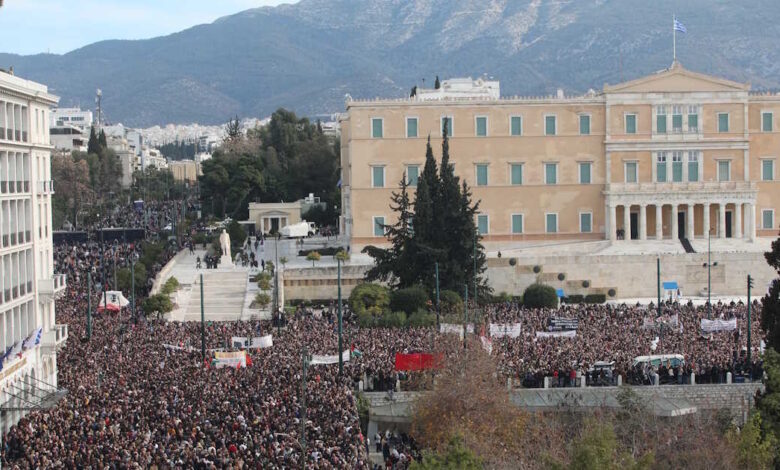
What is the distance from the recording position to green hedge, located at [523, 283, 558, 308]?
51.6 meters

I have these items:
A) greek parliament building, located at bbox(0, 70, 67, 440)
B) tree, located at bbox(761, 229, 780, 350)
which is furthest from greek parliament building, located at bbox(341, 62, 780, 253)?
tree, located at bbox(761, 229, 780, 350)

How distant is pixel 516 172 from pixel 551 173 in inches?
71.1

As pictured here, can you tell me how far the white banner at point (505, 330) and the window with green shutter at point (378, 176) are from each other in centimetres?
2220

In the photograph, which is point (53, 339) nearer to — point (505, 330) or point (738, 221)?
point (505, 330)

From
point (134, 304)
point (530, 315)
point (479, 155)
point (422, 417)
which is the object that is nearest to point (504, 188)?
point (479, 155)

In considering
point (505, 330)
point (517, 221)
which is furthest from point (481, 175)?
point (505, 330)

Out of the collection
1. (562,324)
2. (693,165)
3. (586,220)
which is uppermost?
(693,165)

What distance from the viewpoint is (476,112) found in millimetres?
61875

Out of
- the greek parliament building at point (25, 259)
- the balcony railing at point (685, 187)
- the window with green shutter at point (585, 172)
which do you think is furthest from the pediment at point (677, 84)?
the greek parliament building at point (25, 259)

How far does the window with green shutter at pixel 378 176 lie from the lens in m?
61.8

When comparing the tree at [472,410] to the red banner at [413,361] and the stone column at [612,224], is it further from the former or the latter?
the stone column at [612,224]

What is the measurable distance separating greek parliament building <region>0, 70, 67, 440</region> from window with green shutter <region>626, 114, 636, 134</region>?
32.9 m

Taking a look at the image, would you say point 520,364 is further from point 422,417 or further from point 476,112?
point 476,112

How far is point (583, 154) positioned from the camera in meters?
62.2
